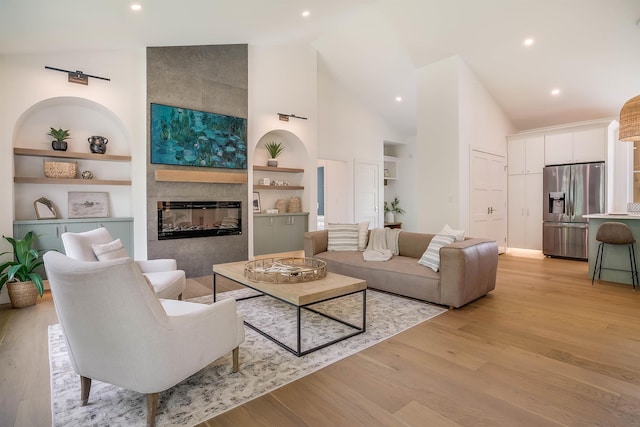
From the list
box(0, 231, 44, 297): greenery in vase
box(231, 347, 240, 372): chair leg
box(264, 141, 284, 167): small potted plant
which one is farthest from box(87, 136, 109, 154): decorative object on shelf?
box(231, 347, 240, 372): chair leg

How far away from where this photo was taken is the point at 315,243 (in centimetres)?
476

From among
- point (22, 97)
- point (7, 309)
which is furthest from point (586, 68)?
point (7, 309)

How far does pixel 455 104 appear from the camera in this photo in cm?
563

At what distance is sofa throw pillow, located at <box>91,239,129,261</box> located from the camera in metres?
3.03

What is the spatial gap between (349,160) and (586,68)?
4.58m

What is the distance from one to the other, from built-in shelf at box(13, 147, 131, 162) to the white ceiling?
1140 mm

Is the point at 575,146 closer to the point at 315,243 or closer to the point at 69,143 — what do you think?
the point at 315,243

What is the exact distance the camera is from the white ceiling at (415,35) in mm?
3699

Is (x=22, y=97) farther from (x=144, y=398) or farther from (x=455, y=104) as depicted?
(x=455, y=104)

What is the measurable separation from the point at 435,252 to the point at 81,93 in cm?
487

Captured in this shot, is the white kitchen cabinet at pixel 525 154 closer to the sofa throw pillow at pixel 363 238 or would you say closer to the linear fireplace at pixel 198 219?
the sofa throw pillow at pixel 363 238

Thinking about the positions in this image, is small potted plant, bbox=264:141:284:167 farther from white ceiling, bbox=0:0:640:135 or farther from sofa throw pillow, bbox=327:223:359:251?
sofa throw pillow, bbox=327:223:359:251

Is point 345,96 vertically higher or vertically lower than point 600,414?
higher

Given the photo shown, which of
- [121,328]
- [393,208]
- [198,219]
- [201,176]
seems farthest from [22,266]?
[393,208]
